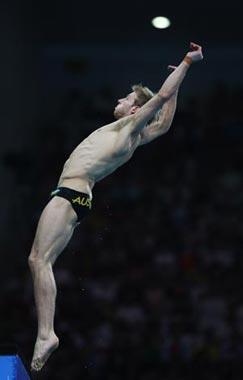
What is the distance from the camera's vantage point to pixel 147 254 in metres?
17.8

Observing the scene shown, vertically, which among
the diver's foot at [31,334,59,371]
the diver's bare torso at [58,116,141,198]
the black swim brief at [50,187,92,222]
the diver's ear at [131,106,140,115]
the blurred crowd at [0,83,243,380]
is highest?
the diver's ear at [131,106,140,115]

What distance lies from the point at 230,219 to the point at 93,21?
4116 millimetres

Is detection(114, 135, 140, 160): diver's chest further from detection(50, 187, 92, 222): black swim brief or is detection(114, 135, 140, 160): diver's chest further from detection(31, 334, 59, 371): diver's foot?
detection(31, 334, 59, 371): diver's foot

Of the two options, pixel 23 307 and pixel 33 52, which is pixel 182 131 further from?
pixel 23 307

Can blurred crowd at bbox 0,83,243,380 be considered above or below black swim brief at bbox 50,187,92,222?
below

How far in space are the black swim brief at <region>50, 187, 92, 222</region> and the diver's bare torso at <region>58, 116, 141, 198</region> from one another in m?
0.04

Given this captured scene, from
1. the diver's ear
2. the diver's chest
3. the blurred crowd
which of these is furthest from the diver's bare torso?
the blurred crowd

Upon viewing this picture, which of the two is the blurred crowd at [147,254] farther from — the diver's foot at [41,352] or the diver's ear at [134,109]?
the diver's foot at [41,352]

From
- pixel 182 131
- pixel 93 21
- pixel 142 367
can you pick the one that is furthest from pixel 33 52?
pixel 142 367

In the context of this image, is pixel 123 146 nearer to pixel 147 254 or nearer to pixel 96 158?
pixel 96 158

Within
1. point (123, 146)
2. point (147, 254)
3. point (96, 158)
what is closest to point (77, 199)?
point (96, 158)

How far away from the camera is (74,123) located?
2075 cm

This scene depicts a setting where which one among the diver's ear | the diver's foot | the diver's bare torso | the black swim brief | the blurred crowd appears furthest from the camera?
the blurred crowd

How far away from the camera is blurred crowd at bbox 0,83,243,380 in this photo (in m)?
16.1
